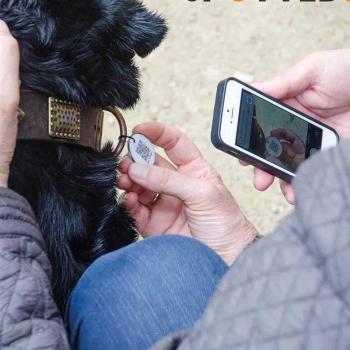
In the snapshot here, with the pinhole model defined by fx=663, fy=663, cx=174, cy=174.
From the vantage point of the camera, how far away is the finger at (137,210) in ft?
3.05

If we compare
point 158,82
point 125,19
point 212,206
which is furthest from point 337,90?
point 158,82

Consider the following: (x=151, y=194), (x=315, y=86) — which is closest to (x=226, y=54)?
(x=315, y=86)

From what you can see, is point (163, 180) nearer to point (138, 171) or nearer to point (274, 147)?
point (138, 171)

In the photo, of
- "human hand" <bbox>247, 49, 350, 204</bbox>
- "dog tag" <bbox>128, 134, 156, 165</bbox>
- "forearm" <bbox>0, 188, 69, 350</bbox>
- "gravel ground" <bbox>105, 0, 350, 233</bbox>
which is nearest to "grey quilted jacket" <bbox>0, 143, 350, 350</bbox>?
"forearm" <bbox>0, 188, 69, 350</bbox>

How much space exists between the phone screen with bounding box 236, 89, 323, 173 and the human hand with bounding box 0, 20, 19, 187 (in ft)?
1.22

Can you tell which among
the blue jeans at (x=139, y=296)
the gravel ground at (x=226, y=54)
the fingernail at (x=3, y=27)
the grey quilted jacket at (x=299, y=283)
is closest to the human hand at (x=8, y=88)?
the fingernail at (x=3, y=27)

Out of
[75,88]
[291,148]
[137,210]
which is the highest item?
[75,88]

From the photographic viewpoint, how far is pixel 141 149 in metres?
0.92

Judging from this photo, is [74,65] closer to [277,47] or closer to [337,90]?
[337,90]

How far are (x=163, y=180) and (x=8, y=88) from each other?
11.0 inches

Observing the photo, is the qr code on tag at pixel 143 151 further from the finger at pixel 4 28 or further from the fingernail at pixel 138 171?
the finger at pixel 4 28

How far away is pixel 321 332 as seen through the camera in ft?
1.61

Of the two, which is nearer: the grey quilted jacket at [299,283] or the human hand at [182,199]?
the grey quilted jacket at [299,283]

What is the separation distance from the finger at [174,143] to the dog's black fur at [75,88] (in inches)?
6.0
